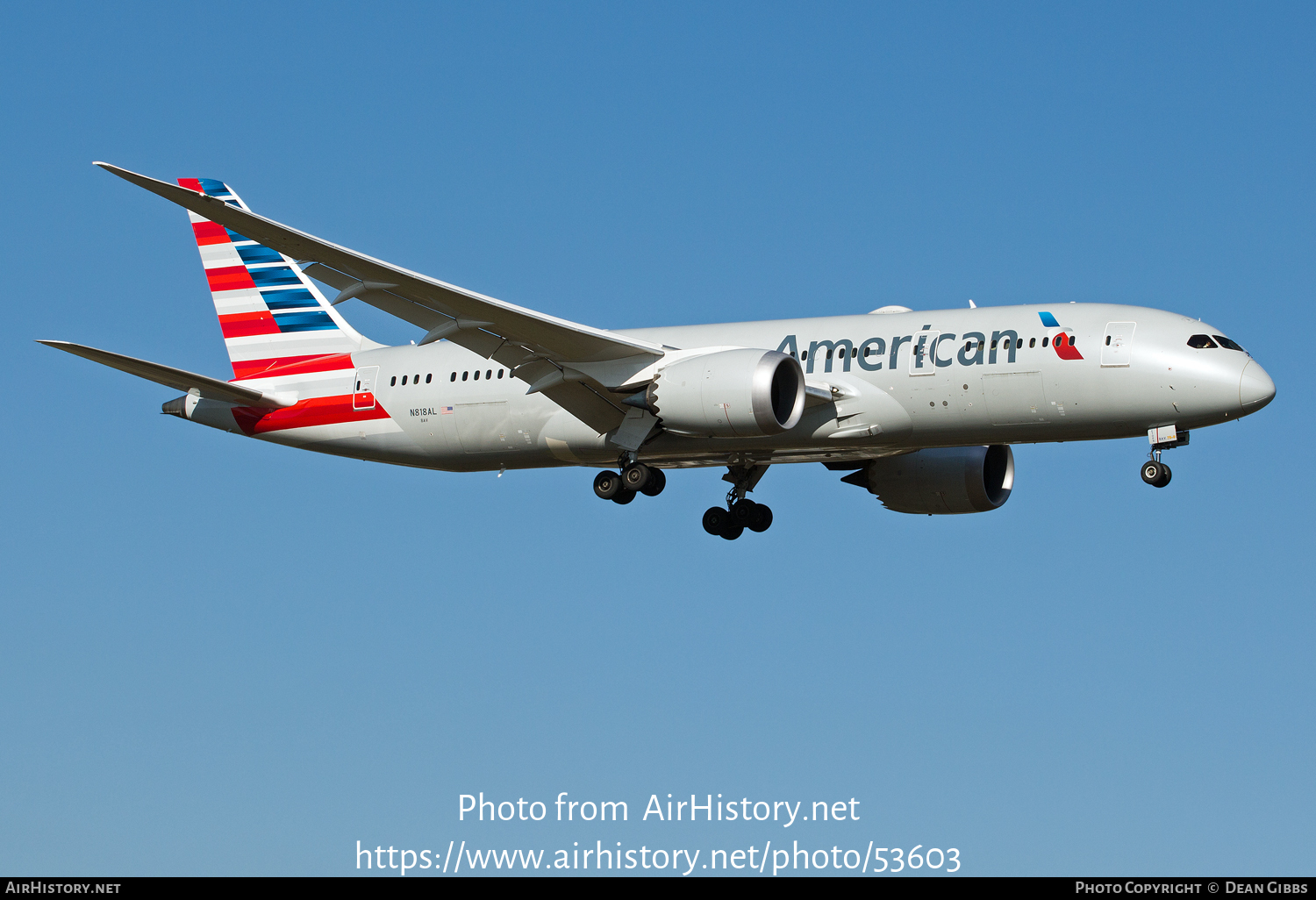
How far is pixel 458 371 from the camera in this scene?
125 feet

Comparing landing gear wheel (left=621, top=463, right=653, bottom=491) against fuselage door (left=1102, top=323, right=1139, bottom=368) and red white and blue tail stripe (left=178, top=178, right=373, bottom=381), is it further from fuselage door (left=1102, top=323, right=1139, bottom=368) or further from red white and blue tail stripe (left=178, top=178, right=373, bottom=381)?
fuselage door (left=1102, top=323, right=1139, bottom=368)

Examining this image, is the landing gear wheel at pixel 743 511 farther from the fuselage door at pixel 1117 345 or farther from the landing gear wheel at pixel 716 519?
the fuselage door at pixel 1117 345

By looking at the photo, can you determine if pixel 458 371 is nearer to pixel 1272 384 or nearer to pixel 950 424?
pixel 950 424

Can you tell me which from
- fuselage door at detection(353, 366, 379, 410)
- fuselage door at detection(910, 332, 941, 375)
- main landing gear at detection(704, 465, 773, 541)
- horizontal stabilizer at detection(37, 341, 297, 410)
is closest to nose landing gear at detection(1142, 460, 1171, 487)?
fuselage door at detection(910, 332, 941, 375)

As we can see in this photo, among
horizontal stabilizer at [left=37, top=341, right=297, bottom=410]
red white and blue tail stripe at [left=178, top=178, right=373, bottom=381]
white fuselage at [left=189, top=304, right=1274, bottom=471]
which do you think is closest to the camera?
white fuselage at [left=189, top=304, right=1274, bottom=471]

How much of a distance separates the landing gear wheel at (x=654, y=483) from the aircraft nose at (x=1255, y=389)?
12145mm

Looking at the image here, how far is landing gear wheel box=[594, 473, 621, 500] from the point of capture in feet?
120

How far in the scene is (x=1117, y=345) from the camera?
32.3 meters

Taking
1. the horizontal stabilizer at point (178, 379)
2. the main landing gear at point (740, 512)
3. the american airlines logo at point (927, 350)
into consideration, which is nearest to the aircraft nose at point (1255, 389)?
the american airlines logo at point (927, 350)

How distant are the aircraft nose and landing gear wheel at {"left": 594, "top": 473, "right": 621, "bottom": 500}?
13.2m

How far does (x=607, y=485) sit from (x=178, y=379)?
1012 cm

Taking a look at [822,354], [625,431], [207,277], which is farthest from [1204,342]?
[207,277]

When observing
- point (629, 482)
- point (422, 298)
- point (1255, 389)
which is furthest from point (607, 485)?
point (1255, 389)

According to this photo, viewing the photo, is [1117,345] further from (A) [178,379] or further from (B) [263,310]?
(B) [263,310]
